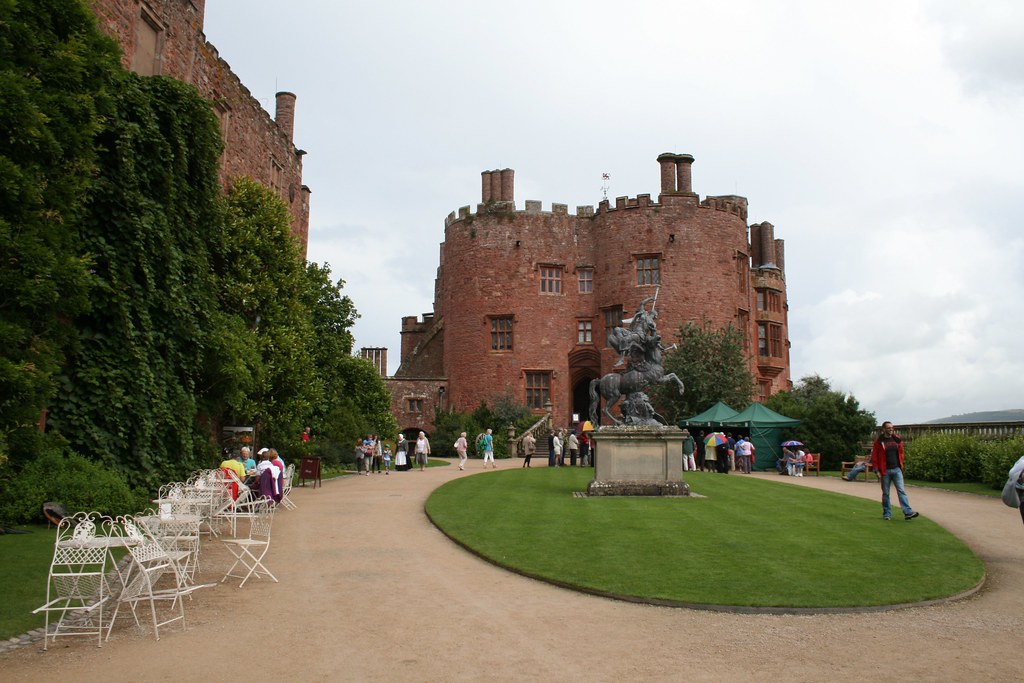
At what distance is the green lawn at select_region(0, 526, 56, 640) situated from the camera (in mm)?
7328

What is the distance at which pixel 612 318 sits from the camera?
43688 millimetres

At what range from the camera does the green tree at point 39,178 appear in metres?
11.4

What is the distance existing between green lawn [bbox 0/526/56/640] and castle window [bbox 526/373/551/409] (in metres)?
32.6

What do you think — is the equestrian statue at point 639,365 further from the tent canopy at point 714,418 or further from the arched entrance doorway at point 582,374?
the arched entrance doorway at point 582,374

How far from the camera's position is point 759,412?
31406 mm

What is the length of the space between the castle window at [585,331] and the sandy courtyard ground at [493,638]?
34.1 metres

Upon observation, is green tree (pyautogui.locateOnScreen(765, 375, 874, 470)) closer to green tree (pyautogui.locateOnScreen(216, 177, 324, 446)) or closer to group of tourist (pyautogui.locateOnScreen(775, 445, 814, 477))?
group of tourist (pyautogui.locateOnScreen(775, 445, 814, 477))

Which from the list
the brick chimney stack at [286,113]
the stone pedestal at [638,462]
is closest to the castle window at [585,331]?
the brick chimney stack at [286,113]

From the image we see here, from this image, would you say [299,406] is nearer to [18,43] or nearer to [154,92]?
[154,92]

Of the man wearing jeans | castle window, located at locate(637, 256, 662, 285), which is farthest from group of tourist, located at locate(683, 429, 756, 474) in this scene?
the man wearing jeans

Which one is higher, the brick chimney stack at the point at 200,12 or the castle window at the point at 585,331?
the brick chimney stack at the point at 200,12

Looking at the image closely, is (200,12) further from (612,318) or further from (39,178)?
(612,318)

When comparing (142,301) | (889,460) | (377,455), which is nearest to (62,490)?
(142,301)

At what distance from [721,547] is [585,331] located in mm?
33825
